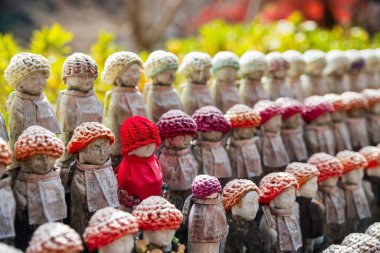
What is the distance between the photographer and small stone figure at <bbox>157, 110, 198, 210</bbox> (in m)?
2.44

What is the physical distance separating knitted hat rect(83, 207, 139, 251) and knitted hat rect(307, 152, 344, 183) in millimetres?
1264

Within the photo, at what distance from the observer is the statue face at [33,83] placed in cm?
214

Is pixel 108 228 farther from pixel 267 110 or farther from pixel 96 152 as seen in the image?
pixel 267 110

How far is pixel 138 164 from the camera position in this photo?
2314 millimetres

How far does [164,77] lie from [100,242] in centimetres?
110

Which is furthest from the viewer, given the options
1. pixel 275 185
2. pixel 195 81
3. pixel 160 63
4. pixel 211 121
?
pixel 195 81

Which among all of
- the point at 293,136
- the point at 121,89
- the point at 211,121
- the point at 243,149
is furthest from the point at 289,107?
the point at 121,89

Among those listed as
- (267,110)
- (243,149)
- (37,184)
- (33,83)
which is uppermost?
(33,83)

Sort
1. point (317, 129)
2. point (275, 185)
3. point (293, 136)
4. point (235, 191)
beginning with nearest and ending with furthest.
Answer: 1. point (235, 191)
2. point (275, 185)
3. point (293, 136)
4. point (317, 129)

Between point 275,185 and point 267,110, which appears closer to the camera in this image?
point 275,185

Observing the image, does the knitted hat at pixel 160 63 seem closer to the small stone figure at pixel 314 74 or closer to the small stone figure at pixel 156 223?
the small stone figure at pixel 156 223

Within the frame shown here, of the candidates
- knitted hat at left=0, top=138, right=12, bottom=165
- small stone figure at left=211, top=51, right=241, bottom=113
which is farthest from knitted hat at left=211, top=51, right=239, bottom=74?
knitted hat at left=0, top=138, right=12, bottom=165

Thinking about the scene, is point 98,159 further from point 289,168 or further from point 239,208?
point 289,168

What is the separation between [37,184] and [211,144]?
0.97 meters
